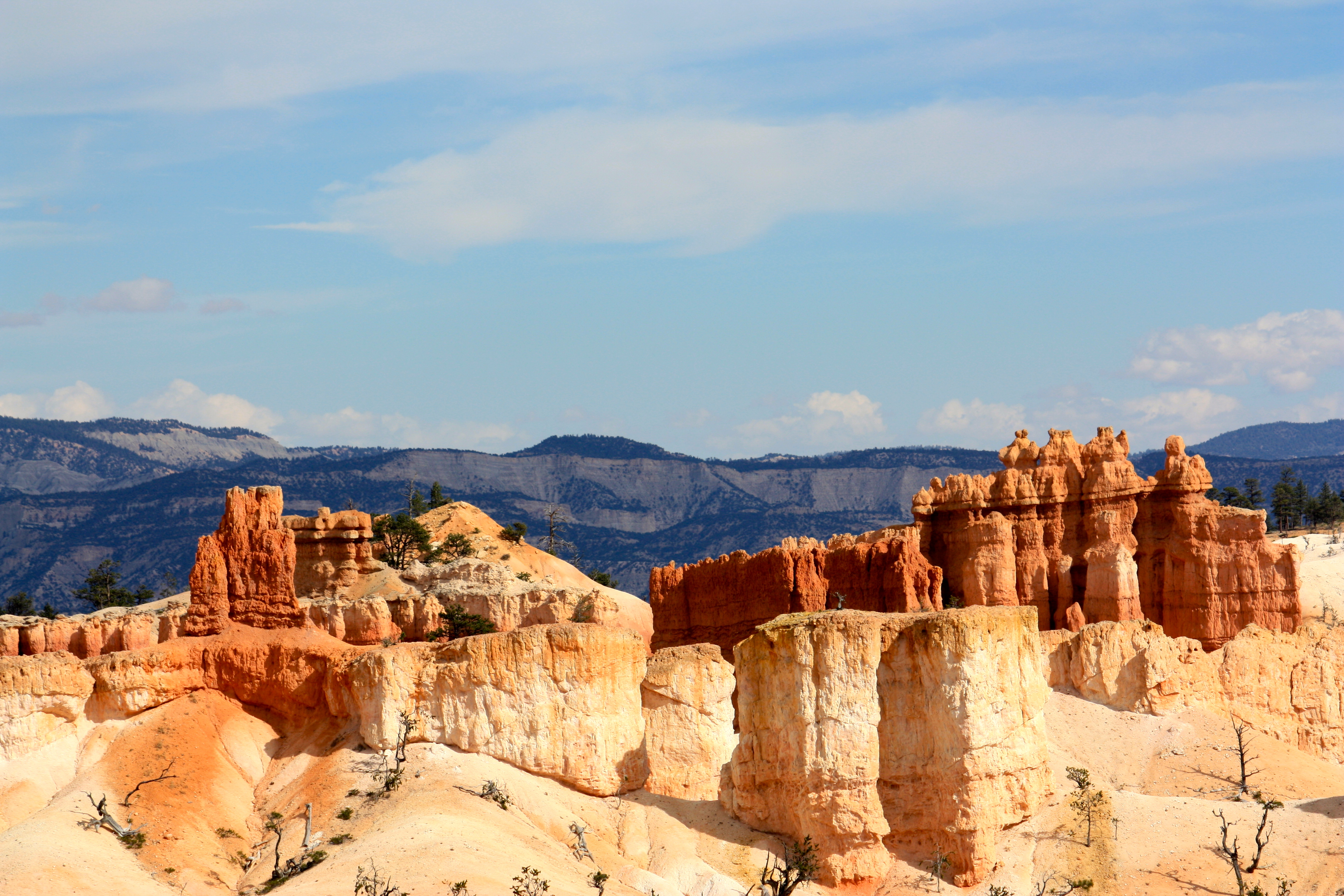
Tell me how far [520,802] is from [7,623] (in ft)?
119

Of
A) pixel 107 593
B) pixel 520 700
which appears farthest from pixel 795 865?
pixel 107 593

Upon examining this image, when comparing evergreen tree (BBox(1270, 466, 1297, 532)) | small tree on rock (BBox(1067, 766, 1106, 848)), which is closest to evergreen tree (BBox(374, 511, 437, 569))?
small tree on rock (BBox(1067, 766, 1106, 848))

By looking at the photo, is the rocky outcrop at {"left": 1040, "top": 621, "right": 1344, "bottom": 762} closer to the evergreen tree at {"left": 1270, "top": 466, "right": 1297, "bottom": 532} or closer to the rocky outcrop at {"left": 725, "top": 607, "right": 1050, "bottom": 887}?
the rocky outcrop at {"left": 725, "top": 607, "right": 1050, "bottom": 887}

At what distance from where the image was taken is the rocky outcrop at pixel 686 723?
73.4 meters

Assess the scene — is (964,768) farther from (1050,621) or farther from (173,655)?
(1050,621)

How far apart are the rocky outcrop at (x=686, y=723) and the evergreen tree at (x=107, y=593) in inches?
3226

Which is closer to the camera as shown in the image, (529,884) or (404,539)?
(529,884)

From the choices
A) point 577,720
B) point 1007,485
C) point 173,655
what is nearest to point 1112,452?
point 1007,485

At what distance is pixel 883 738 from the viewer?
70625mm

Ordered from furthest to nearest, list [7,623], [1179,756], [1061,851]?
[7,623]
[1179,756]
[1061,851]

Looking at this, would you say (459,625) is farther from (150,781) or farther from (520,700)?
(150,781)

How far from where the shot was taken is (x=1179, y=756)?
83.8m

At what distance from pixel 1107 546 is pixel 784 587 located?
20.8m

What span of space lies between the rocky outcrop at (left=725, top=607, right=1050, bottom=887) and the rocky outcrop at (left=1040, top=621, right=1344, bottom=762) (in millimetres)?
16962
